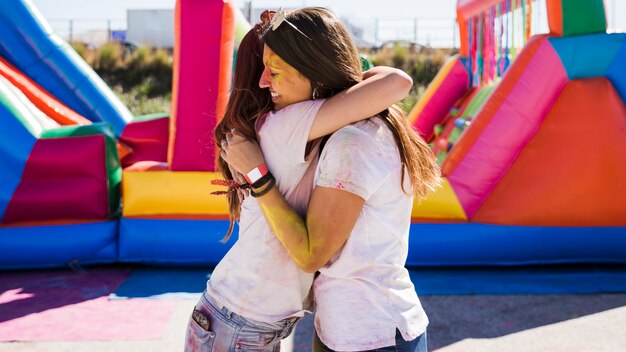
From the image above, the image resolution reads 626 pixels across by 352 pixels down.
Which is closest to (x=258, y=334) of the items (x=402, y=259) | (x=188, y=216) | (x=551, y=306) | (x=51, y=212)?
(x=402, y=259)

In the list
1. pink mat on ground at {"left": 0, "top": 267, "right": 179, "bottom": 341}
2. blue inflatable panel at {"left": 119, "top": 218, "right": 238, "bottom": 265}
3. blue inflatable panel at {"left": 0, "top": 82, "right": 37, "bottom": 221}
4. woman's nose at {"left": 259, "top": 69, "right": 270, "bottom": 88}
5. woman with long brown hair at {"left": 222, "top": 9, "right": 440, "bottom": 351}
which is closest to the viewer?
woman with long brown hair at {"left": 222, "top": 9, "right": 440, "bottom": 351}

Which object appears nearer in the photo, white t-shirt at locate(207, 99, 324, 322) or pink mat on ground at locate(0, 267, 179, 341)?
white t-shirt at locate(207, 99, 324, 322)

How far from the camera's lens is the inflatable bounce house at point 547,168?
4.37 meters

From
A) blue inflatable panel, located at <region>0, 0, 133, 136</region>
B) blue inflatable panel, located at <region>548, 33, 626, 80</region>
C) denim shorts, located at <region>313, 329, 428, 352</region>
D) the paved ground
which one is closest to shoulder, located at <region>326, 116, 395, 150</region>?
denim shorts, located at <region>313, 329, 428, 352</region>

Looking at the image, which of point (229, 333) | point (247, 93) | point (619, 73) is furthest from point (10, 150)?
point (619, 73)

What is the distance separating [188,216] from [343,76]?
312cm

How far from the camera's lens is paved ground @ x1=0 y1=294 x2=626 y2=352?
10.4ft

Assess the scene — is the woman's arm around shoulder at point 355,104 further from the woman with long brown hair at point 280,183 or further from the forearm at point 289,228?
the forearm at point 289,228

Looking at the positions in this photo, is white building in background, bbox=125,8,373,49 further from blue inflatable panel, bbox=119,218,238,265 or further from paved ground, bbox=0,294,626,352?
paved ground, bbox=0,294,626,352

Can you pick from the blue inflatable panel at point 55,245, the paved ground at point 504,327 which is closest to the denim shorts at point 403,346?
the paved ground at point 504,327

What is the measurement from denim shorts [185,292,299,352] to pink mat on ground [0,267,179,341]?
77.7 inches

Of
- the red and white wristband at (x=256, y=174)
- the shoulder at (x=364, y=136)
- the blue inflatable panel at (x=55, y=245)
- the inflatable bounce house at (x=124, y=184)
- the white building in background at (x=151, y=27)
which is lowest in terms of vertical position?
the blue inflatable panel at (x=55, y=245)

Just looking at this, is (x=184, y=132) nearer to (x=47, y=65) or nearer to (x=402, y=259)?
(x=47, y=65)

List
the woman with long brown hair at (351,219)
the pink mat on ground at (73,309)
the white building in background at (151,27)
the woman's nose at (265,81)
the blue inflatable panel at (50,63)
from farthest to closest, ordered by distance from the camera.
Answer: the white building in background at (151,27)
the blue inflatable panel at (50,63)
the pink mat on ground at (73,309)
the woman's nose at (265,81)
the woman with long brown hair at (351,219)
